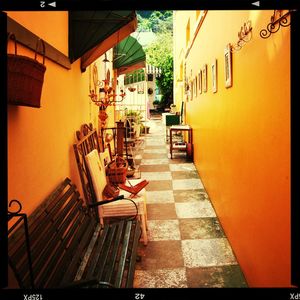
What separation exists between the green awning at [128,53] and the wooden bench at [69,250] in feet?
17.4

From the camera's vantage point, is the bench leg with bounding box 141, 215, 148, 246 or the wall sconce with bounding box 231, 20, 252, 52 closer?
the wall sconce with bounding box 231, 20, 252, 52

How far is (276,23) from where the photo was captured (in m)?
1.67

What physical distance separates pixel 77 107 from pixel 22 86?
2.22 metres

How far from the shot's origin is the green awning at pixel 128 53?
23.8ft

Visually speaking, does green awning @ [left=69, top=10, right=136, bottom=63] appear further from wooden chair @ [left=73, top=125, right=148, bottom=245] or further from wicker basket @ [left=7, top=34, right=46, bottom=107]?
wicker basket @ [left=7, top=34, right=46, bottom=107]

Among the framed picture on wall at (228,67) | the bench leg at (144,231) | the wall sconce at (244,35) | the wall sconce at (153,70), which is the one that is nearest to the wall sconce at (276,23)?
the wall sconce at (244,35)

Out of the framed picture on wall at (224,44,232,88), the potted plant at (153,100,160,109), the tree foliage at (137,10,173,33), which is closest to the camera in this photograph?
the framed picture on wall at (224,44,232,88)

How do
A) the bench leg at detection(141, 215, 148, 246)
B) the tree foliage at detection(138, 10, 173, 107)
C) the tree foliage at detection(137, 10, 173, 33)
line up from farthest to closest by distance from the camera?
the tree foliage at detection(137, 10, 173, 33) < the tree foliage at detection(138, 10, 173, 107) < the bench leg at detection(141, 215, 148, 246)

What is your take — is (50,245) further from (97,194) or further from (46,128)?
(97,194)

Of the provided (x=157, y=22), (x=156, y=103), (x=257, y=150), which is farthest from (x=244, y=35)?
(x=157, y=22)

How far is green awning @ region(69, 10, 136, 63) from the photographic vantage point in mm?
3346

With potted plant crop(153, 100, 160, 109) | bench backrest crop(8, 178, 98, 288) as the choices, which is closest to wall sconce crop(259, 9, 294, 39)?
bench backrest crop(8, 178, 98, 288)

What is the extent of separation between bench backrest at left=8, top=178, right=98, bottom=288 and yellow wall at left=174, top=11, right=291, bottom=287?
1344 millimetres
